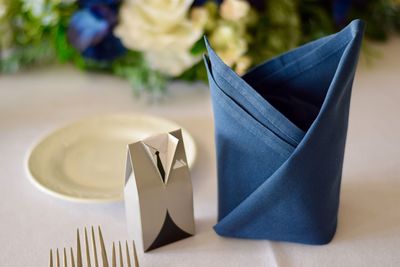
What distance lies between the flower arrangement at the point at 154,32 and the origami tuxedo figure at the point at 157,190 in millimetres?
355

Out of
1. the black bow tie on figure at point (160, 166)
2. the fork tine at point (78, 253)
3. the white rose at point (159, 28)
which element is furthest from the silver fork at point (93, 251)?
the white rose at point (159, 28)

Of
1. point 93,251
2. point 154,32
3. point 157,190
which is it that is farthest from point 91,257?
point 154,32

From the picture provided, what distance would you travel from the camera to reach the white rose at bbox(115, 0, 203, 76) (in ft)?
2.70

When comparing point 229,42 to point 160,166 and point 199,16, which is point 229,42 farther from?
point 160,166

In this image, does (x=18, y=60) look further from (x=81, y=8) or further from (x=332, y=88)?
(x=332, y=88)

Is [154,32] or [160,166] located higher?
[154,32]

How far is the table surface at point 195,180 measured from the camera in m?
0.56

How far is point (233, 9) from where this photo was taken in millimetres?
844

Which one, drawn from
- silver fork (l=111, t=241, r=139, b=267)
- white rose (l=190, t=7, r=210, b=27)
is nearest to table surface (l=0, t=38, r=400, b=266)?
silver fork (l=111, t=241, r=139, b=267)

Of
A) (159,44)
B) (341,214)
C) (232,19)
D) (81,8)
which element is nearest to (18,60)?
(81,8)

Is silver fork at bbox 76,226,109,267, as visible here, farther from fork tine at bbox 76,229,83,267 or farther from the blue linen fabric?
the blue linen fabric

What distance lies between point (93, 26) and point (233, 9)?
249 millimetres

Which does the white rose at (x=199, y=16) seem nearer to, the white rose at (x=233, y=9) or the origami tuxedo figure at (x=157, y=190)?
the white rose at (x=233, y=9)

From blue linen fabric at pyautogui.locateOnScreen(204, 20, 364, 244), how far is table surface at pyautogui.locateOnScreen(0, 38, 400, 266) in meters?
0.03
